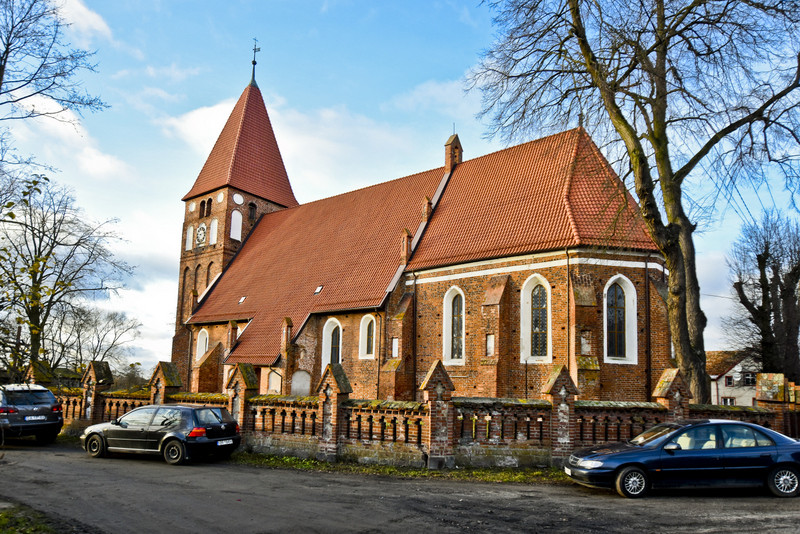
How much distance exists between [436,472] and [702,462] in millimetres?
4688

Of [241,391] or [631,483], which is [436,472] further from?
[241,391]

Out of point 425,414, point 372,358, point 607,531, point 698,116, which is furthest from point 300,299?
point 607,531

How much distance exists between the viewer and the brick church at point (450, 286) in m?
18.0

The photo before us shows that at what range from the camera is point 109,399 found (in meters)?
18.2

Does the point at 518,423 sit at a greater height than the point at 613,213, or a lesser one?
lesser

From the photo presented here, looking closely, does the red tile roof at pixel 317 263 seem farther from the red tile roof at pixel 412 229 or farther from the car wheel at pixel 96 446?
the car wheel at pixel 96 446

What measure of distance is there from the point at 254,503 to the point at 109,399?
11.6 meters

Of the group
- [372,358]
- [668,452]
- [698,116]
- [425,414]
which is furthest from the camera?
[372,358]

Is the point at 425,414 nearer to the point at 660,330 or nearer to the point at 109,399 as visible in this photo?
the point at 660,330

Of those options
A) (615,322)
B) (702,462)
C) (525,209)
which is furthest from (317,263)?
(702,462)

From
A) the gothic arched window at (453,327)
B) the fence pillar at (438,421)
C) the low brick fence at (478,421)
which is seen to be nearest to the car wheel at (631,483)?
the low brick fence at (478,421)

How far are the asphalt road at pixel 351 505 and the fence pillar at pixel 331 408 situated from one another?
1.34 meters

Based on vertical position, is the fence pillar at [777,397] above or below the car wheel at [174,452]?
above

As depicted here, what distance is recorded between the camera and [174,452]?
13094 mm
